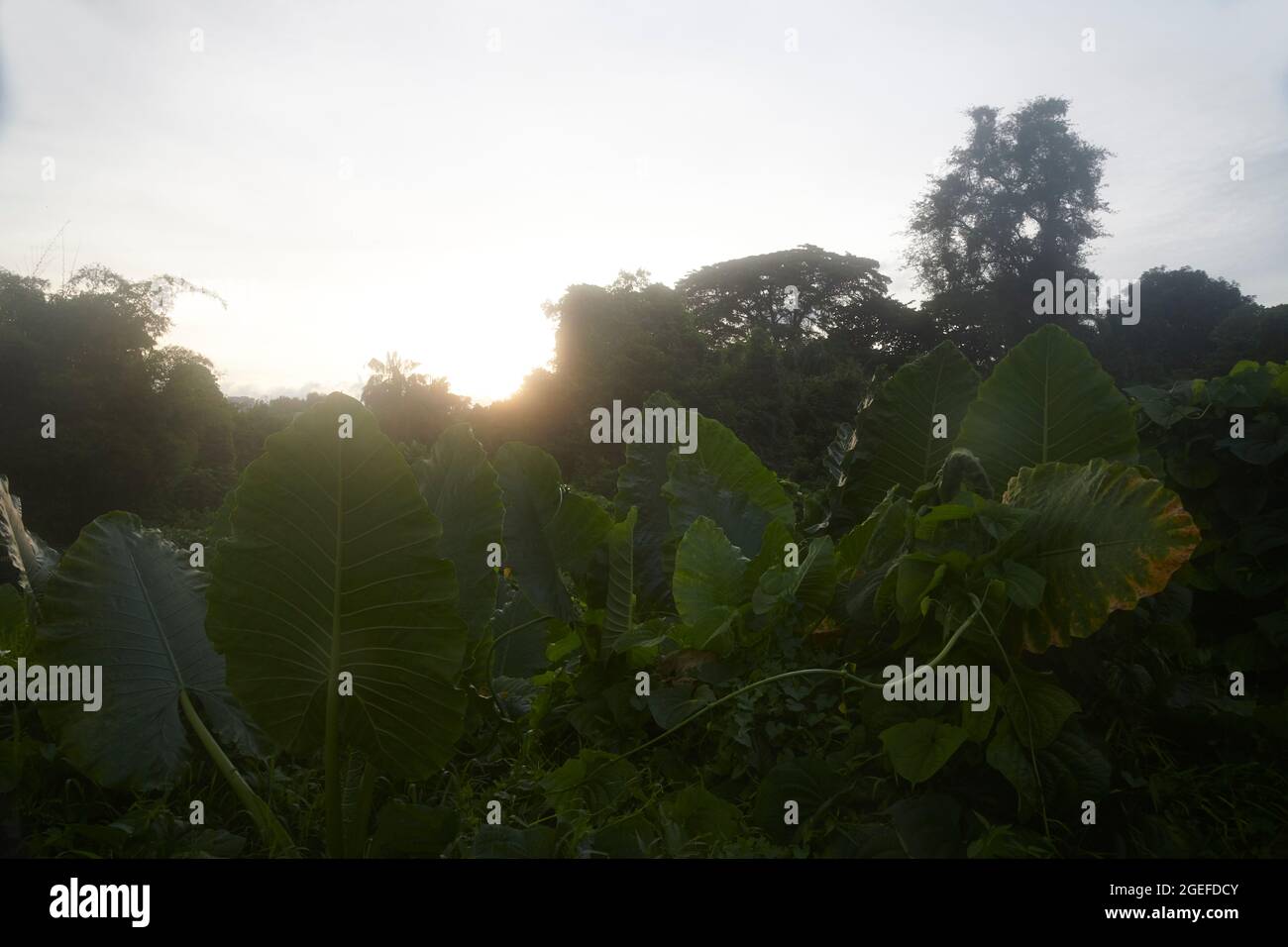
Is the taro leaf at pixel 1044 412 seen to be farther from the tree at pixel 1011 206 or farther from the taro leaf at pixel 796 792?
the tree at pixel 1011 206

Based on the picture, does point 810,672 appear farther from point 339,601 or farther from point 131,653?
point 131,653

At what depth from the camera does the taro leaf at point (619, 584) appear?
89.7 inches

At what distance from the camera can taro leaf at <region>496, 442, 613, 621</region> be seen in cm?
225

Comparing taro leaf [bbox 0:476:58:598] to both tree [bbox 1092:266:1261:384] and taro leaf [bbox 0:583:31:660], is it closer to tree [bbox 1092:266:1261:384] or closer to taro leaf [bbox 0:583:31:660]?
taro leaf [bbox 0:583:31:660]

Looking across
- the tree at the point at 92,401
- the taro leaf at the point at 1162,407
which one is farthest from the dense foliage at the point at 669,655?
the tree at the point at 92,401

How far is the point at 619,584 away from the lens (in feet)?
7.55

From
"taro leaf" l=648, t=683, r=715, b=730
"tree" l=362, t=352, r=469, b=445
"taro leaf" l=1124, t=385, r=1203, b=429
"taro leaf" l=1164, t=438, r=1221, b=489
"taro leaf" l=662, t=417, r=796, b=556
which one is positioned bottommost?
"taro leaf" l=648, t=683, r=715, b=730

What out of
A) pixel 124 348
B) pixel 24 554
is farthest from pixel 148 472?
pixel 24 554

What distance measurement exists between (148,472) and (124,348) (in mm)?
3648

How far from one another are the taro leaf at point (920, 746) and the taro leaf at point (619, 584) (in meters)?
0.79

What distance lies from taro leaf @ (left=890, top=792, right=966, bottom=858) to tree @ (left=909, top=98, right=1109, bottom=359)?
35.0 meters

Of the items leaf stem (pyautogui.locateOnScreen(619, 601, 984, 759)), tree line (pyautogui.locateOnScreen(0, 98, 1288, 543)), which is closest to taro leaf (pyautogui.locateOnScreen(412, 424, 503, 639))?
leaf stem (pyautogui.locateOnScreen(619, 601, 984, 759))

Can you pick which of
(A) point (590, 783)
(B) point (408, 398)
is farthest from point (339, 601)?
(B) point (408, 398)
